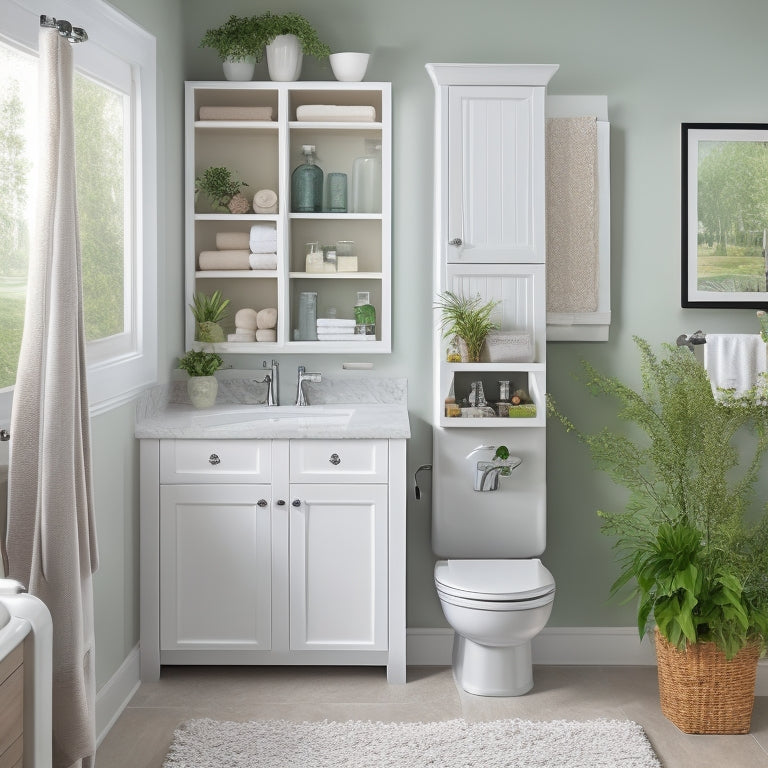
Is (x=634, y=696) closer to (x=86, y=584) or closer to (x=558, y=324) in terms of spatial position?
(x=558, y=324)

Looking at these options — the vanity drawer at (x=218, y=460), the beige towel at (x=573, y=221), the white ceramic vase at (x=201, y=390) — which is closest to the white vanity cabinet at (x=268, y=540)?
the vanity drawer at (x=218, y=460)

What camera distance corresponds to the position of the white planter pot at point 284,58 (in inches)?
130

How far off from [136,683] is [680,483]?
199 centimetres

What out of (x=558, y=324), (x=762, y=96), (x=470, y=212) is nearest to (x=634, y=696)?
(x=558, y=324)

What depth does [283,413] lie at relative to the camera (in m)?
3.38

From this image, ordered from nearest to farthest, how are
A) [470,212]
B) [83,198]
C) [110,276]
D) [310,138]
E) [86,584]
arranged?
[86,584]
[83,198]
[110,276]
[470,212]
[310,138]

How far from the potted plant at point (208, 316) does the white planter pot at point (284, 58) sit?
85 centimetres

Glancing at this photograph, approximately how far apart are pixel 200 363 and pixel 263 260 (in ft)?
1.50

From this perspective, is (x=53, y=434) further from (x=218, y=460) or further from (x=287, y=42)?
(x=287, y=42)

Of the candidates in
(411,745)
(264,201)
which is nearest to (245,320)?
(264,201)

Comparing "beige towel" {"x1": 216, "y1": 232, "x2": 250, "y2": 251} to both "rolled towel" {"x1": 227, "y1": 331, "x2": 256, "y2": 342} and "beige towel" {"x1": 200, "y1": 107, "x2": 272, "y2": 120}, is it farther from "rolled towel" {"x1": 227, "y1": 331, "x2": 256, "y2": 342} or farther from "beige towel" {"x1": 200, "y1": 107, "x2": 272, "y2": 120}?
"beige towel" {"x1": 200, "y1": 107, "x2": 272, "y2": 120}

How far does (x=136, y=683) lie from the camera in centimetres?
314

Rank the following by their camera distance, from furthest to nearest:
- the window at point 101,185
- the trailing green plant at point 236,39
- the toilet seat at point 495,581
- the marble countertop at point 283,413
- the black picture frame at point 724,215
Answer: the black picture frame at point 724,215 → the trailing green plant at point 236,39 → the marble countertop at point 283,413 → the toilet seat at point 495,581 → the window at point 101,185

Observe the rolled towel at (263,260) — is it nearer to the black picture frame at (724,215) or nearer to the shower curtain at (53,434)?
the shower curtain at (53,434)
